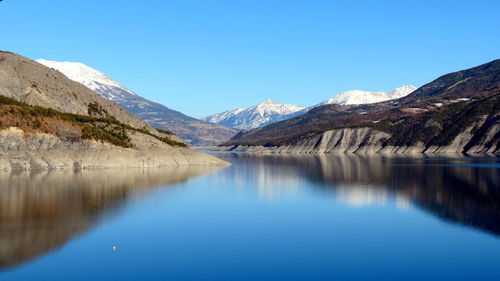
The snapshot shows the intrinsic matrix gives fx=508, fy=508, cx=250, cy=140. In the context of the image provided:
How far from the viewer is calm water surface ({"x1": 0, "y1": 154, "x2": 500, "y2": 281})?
33.2 metres

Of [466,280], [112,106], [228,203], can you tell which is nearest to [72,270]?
[466,280]

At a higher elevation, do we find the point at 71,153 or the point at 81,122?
the point at 81,122

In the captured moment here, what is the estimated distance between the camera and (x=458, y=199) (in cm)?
6688

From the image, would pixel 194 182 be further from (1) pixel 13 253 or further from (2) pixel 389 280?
(2) pixel 389 280

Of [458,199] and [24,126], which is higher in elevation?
[24,126]

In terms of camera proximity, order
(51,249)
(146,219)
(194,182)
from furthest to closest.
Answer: (194,182) → (146,219) → (51,249)

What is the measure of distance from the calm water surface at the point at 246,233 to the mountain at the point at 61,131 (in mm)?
31495

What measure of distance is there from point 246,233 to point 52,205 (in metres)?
26.1

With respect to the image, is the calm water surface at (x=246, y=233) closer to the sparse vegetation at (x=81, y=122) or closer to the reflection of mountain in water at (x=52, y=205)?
the reflection of mountain in water at (x=52, y=205)

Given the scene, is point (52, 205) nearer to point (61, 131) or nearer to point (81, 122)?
point (61, 131)

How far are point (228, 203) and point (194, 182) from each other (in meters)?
29.9

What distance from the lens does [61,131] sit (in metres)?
120

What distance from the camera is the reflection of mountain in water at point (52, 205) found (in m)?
39.3

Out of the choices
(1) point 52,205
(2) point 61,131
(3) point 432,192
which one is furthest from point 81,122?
(3) point 432,192
